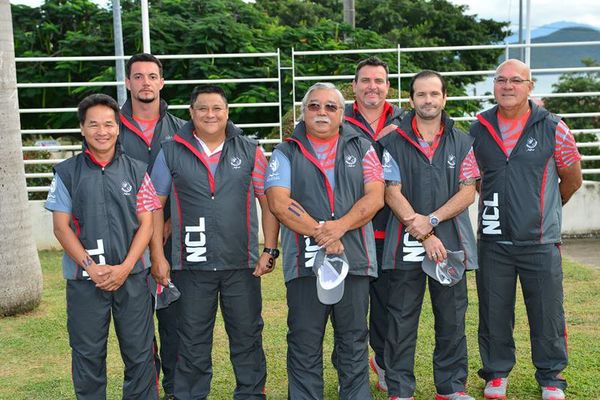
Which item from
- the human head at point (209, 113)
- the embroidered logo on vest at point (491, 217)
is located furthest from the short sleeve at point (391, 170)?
the human head at point (209, 113)

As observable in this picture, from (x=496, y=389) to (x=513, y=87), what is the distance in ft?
6.07

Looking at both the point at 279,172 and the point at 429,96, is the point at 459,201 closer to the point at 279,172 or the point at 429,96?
the point at 429,96

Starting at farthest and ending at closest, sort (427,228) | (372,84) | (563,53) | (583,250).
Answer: (563,53), (583,250), (372,84), (427,228)

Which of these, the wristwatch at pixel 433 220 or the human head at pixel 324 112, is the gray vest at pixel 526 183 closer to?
the wristwatch at pixel 433 220

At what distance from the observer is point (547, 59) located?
14875 cm

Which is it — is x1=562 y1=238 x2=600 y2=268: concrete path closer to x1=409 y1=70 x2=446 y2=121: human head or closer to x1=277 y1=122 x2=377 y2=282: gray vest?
x1=409 y1=70 x2=446 y2=121: human head

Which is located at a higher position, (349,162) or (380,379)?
(349,162)

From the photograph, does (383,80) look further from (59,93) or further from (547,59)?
(547,59)

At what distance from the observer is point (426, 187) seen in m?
4.57

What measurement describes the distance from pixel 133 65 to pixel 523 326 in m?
3.72

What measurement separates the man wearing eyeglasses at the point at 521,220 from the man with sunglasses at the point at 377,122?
57 cm

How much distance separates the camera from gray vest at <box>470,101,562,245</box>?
4.71 metres

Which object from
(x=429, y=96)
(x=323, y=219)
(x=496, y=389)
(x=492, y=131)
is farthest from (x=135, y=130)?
(x=496, y=389)

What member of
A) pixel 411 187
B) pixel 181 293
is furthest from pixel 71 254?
pixel 411 187
